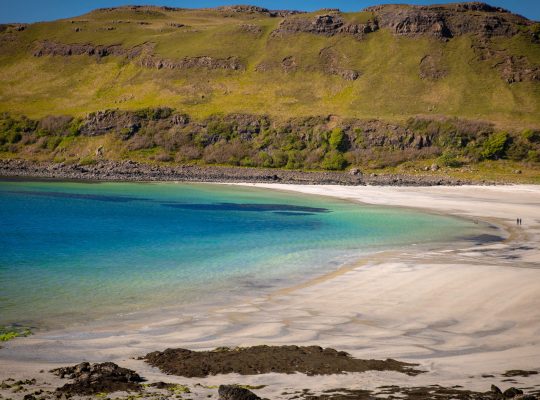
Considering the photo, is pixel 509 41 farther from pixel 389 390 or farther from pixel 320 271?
pixel 389 390

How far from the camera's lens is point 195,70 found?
11888 cm

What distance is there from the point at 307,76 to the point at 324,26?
1947 centimetres

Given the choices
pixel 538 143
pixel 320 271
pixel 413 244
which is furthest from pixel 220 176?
pixel 320 271

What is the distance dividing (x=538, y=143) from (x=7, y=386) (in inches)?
3302

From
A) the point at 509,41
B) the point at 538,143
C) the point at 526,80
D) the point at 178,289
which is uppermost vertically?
the point at 509,41

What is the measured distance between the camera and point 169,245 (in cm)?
2725

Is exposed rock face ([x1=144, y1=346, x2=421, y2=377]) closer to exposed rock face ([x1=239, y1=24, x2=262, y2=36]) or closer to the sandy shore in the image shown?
the sandy shore

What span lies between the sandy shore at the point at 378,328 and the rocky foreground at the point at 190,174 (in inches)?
1939

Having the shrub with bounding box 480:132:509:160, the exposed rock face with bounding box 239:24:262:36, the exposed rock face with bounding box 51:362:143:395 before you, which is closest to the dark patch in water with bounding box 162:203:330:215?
the exposed rock face with bounding box 51:362:143:395

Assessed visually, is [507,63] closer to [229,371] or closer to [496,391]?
[496,391]

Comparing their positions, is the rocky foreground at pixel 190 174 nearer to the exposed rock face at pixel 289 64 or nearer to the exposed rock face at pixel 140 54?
the exposed rock face at pixel 289 64

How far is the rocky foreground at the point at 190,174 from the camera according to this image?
7050 cm

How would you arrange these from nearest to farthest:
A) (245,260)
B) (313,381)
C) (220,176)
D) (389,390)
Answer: (389,390) → (313,381) → (245,260) → (220,176)

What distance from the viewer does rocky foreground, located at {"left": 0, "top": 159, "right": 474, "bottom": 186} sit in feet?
231
